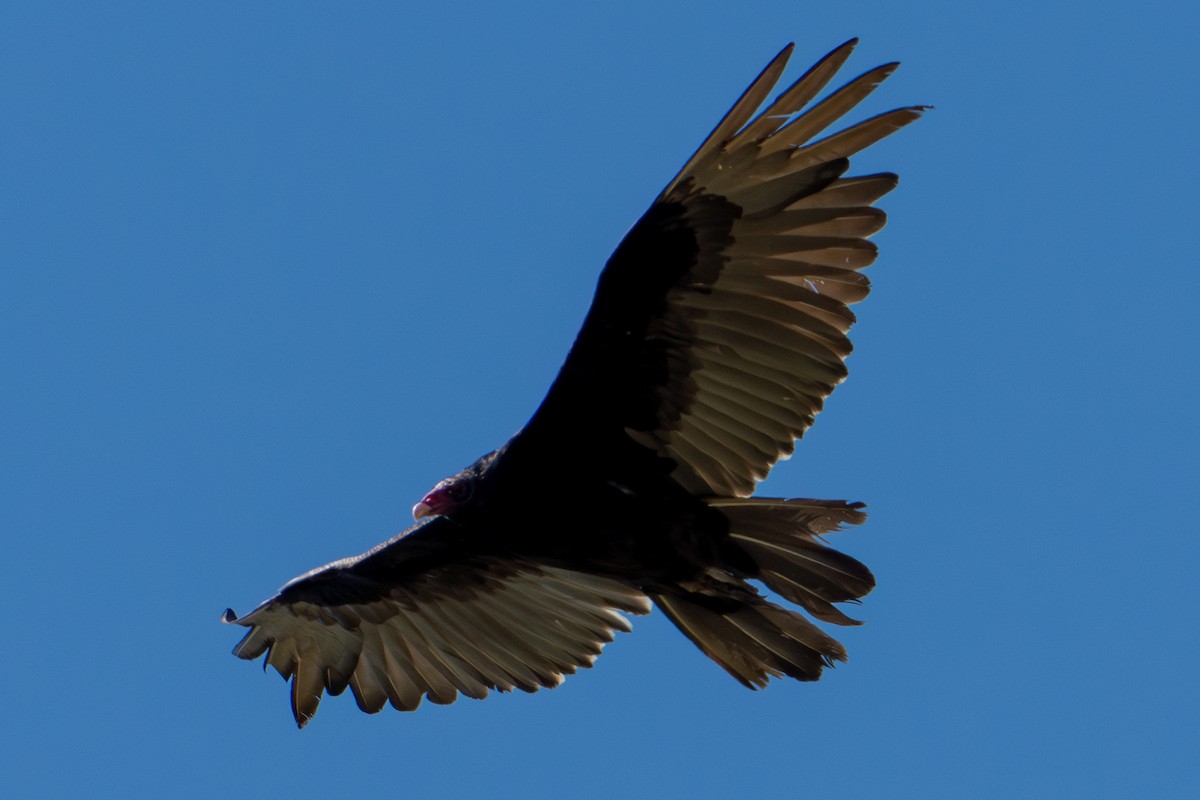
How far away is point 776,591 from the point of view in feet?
21.6

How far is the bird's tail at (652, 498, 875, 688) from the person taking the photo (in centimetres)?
647

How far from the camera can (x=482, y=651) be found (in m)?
7.72

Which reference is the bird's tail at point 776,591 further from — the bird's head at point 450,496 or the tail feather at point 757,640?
the bird's head at point 450,496

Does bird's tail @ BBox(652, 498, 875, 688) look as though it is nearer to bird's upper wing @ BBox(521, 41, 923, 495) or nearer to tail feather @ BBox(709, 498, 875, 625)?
tail feather @ BBox(709, 498, 875, 625)

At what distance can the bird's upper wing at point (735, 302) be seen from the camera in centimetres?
634

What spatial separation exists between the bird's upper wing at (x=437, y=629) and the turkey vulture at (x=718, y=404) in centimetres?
33

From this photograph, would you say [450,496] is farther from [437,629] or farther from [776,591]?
[776,591]

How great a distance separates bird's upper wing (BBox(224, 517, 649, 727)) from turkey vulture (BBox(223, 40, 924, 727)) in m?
0.33

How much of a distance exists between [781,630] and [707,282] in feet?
4.59

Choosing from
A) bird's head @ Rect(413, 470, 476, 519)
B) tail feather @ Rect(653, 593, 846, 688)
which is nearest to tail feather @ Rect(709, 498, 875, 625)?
tail feather @ Rect(653, 593, 846, 688)

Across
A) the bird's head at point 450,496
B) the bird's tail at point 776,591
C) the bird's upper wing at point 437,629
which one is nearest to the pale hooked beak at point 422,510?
the bird's head at point 450,496

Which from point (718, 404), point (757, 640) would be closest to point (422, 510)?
point (718, 404)

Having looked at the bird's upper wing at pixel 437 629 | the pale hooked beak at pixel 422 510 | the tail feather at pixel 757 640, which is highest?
the pale hooked beak at pixel 422 510

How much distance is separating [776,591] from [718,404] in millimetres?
759
